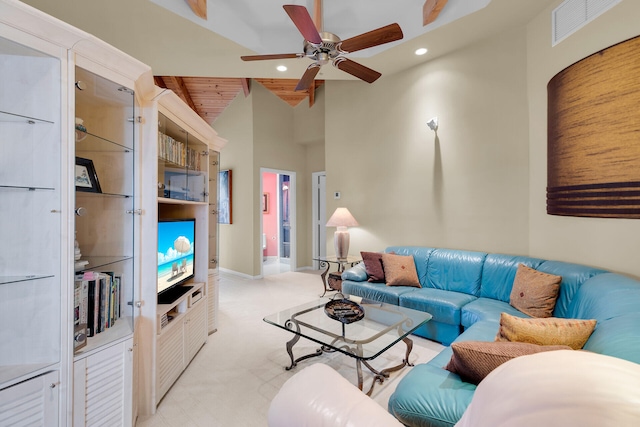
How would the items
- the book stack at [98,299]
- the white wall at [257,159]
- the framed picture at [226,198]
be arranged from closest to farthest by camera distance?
the book stack at [98,299] < the white wall at [257,159] < the framed picture at [226,198]

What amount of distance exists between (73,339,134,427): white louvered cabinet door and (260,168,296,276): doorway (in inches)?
185

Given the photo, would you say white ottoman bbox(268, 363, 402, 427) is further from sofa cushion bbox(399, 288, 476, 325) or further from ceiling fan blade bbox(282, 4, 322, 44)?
sofa cushion bbox(399, 288, 476, 325)

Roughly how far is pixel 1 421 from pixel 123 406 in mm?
Result: 527

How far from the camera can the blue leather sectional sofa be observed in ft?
3.92

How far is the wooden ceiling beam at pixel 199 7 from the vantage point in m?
2.47

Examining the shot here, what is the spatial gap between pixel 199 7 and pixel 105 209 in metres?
1.99

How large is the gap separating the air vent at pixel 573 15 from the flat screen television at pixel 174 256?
3.59 metres

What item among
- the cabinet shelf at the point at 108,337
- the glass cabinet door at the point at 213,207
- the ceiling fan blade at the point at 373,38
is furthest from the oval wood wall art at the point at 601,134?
the glass cabinet door at the point at 213,207

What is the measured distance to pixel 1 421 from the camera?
1156 mm

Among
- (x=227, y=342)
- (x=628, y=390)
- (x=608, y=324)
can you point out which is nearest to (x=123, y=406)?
(x=227, y=342)

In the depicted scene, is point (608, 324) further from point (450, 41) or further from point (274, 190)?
point (274, 190)

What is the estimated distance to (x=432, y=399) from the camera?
1.24 meters

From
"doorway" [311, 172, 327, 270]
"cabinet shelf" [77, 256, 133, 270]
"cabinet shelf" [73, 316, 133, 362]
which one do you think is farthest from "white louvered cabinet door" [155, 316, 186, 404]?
"doorway" [311, 172, 327, 270]

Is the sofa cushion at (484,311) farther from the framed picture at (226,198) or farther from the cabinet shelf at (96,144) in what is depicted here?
the framed picture at (226,198)
